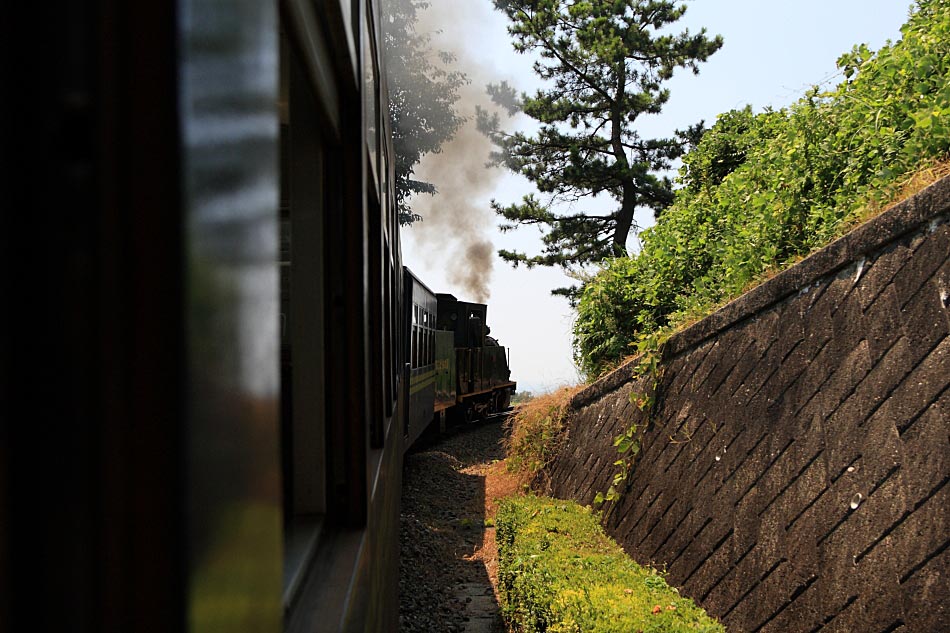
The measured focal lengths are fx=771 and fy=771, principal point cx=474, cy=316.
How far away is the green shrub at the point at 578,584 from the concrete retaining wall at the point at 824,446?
251 millimetres

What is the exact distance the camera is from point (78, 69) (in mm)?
394

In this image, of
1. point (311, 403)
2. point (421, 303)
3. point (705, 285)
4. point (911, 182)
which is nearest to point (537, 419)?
point (705, 285)

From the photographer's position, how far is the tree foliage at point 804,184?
4.87 metres

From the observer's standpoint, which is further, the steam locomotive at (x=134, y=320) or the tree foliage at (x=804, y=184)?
the tree foliage at (x=804, y=184)

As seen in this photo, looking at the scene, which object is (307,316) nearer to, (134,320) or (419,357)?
(134,320)

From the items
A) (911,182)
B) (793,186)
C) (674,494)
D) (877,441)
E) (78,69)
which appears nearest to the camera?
(78,69)

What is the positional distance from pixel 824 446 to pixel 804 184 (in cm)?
253

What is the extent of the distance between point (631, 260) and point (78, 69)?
8746mm

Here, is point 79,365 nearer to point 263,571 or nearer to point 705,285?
point 263,571

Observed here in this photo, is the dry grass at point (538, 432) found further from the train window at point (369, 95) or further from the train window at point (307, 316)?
the train window at point (307, 316)

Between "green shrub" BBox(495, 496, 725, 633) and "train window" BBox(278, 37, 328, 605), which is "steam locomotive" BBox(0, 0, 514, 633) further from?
"green shrub" BBox(495, 496, 725, 633)

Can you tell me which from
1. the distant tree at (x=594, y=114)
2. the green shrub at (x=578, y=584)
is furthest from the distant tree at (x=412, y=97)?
the green shrub at (x=578, y=584)

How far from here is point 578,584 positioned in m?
4.59

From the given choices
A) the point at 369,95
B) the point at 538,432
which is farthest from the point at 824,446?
the point at 538,432
